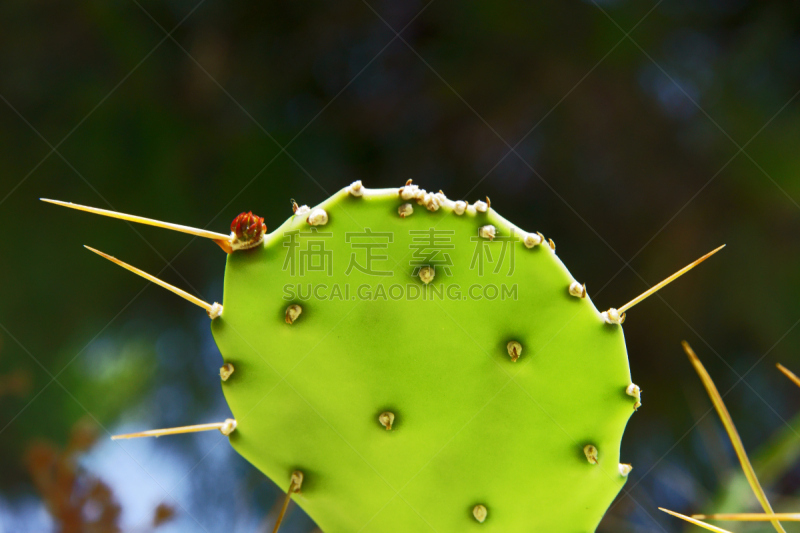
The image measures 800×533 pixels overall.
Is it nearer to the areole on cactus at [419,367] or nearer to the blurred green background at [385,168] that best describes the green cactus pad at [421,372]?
the areole on cactus at [419,367]

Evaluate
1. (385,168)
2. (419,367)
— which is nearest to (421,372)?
(419,367)

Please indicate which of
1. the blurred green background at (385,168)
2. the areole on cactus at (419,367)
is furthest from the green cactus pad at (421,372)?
the blurred green background at (385,168)

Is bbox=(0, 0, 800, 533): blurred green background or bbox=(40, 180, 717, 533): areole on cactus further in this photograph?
bbox=(0, 0, 800, 533): blurred green background

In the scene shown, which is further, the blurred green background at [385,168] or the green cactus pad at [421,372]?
the blurred green background at [385,168]

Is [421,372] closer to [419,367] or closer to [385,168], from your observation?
[419,367]

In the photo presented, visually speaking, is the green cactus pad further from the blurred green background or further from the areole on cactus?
the blurred green background

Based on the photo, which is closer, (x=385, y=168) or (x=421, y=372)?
(x=421, y=372)

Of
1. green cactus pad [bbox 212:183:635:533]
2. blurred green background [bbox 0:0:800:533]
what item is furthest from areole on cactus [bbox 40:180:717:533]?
blurred green background [bbox 0:0:800:533]
